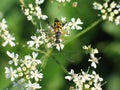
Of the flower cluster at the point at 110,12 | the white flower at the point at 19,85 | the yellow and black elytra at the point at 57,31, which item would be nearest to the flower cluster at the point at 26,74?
the white flower at the point at 19,85

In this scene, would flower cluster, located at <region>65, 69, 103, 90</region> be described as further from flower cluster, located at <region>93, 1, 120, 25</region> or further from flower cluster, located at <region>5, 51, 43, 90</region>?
flower cluster, located at <region>93, 1, 120, 25</region>

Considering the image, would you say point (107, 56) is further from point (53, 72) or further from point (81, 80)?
point (81, 80)

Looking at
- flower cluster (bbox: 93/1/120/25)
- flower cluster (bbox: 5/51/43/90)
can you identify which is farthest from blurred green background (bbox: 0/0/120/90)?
flower cluster (bbox: 5/51/43/90)

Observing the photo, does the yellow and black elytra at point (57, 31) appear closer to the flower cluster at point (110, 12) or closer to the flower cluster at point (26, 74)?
the flower cluster at point (26, 74)

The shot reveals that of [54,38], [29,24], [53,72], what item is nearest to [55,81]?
[53,72]

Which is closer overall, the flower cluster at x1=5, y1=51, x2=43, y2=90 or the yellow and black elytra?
the flower cluster at x1=5, y1=51, x2=43, y2=90

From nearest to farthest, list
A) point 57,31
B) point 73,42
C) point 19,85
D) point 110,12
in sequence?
point 19,85 < point 57,31 < point 110,12 < point 73,42

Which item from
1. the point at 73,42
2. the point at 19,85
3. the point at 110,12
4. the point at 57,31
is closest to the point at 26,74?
the point at 19,85

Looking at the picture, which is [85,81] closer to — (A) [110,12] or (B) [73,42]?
(A) [110,12]
